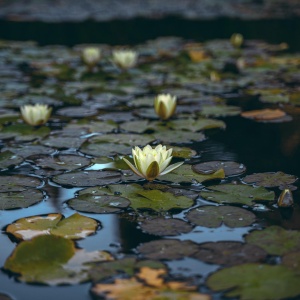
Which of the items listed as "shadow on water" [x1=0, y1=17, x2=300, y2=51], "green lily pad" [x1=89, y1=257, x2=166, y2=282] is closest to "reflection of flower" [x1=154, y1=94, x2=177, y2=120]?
"green lily pad" [x1=89, y1=257, x2=166, y2=282]

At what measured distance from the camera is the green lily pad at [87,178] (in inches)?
86.6

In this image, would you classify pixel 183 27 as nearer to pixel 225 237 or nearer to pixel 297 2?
pixel 297 2

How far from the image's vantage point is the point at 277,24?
745cm

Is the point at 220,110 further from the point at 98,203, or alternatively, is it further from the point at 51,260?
the point at 51,260

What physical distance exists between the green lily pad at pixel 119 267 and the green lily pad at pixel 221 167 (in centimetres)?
76

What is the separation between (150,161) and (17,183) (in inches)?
20.7

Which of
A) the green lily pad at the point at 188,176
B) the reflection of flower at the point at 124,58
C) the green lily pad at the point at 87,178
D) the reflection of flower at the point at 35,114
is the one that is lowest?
the green lily pad at the point at 87,178

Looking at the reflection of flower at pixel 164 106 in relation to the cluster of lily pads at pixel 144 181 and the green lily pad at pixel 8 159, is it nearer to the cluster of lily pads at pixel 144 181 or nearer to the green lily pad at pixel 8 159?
the cluster of lily pads at pixel 144 181

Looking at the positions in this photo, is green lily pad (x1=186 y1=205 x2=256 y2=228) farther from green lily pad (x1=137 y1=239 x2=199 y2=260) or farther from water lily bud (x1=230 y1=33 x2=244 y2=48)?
water lily bud (x1=230 y1=33 x2=244 y2=48)

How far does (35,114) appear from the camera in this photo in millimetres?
2953

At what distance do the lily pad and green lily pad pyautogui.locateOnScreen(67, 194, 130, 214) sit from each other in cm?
17

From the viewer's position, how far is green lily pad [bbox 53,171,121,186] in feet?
7.22

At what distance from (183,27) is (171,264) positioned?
6.13m

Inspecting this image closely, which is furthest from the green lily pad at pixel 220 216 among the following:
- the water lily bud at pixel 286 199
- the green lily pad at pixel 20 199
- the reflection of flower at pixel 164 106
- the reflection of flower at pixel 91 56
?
the reflection of flower at pixel 91 56
